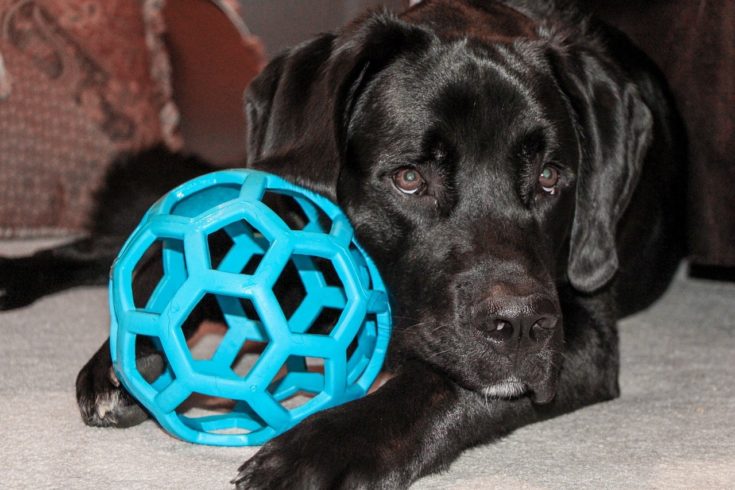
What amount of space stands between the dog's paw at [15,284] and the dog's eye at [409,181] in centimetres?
148

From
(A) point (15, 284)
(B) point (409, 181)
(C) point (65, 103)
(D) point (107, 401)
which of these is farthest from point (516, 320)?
(C) point (65, 103)

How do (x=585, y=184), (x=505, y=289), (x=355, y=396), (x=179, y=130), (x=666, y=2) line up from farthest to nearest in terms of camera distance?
(x=179, y=130)
(x=666, y=2)
(x=585, y=184)
(x=355, y=396)
(x=505, y=289)

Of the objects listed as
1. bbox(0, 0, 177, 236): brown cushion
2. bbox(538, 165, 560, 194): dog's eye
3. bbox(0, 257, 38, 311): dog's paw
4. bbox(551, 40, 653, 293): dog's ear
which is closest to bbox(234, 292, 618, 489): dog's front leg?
bbox(551, 40, 653, 293): dog's ear

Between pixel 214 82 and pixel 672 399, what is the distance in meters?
2.82

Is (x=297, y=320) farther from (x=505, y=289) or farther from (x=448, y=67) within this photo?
(x=448, y=67)

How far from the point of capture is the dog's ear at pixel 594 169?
7.86 feet

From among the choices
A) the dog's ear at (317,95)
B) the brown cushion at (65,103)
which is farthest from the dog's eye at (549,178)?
the brown cushion at (65,103)

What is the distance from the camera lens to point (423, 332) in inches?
79.8

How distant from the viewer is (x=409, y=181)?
2.13 m

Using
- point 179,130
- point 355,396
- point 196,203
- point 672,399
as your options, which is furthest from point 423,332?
point 179,130

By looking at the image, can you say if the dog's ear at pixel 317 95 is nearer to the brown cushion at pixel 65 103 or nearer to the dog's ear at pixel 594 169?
the dog's ear at pixel 594 169

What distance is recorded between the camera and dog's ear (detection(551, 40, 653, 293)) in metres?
2.39

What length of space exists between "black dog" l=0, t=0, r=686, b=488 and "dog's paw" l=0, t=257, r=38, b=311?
95 cm

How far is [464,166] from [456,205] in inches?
3.4
